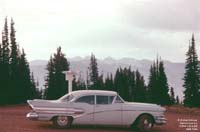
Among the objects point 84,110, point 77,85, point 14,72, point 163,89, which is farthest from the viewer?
point 77,85

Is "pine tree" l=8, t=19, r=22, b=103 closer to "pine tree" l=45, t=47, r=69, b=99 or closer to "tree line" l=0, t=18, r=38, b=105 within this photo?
"tree line" l=0, t=18, r=38, b=105

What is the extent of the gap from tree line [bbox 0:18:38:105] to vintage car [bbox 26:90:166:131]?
30.7 metres

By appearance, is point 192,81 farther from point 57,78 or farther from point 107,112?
point 107,112

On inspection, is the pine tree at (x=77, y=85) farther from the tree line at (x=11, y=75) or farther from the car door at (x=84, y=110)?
the car door at (x=84, y=110)

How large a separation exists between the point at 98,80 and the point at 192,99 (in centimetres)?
3550

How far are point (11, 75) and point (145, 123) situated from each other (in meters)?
39.9

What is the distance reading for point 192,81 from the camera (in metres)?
67.3

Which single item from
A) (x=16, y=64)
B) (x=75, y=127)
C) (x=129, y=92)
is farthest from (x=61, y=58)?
(x=75, y=127)

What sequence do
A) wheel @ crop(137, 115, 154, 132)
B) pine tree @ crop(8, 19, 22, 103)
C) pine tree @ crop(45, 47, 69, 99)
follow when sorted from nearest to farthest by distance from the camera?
wheel @ crop(137, 115, 154, 132)
pine tree @ crop(8, 19, 22, 103)
pine tree @ crop(45, 47, 69, 99)

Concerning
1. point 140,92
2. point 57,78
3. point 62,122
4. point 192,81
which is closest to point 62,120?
point 62,122

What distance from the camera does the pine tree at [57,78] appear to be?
232 ft

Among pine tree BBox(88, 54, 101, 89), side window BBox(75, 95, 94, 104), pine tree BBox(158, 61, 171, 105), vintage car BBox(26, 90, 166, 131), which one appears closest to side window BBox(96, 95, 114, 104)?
vintage car BBox(26, 90, 166, 131)

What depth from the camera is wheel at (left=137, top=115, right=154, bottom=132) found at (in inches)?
762

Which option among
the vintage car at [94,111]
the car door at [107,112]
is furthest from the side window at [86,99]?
the car door at [107,112]
